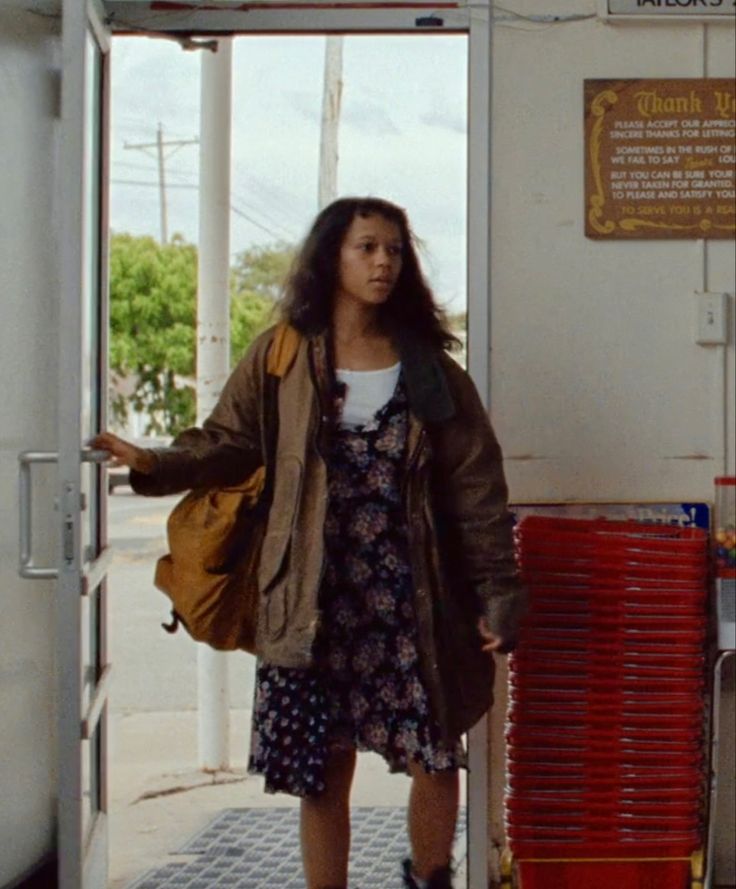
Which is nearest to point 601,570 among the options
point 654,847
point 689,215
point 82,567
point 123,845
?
point 654,847

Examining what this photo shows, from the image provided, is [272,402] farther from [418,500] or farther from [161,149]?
[161,149]

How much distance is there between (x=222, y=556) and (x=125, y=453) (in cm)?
32

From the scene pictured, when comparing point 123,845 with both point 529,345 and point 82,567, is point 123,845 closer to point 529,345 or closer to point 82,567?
point 82,567

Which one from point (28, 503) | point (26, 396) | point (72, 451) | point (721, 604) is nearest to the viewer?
point (72, 451)

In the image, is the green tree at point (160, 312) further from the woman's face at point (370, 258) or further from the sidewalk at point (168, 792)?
the woman's face at point (370, 258)

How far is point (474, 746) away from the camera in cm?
357

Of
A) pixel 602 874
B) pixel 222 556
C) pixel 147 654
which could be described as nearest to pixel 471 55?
pixel 222 556

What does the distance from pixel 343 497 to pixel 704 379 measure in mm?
1084

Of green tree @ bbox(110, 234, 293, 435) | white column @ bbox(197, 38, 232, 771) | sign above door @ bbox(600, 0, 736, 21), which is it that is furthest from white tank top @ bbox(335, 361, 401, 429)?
green tree @ bbox(110, 234, 293, 435)

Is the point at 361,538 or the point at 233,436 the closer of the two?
the point at 361,538

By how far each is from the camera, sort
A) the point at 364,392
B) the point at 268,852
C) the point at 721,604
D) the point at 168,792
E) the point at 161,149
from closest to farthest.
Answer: the point at 364,392 < the point at 721,604 < the point at 268,852 < the point at 168,792 < the point at 161,149

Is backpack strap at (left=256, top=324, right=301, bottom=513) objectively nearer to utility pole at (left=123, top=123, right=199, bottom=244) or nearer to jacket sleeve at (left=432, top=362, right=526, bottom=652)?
jacket sleeve at (left=432, top=362, right=526, bottom=652)

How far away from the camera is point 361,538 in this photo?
3.06 metres

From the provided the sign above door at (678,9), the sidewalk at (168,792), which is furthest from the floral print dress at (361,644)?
the sign above door at (678,9)
